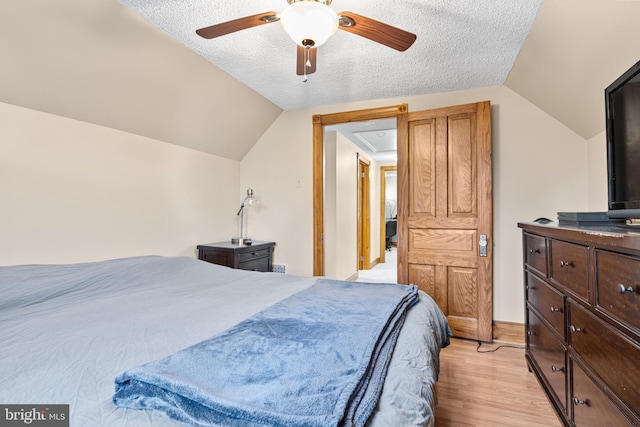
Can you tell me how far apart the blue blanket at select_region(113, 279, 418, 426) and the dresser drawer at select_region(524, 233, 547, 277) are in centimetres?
106

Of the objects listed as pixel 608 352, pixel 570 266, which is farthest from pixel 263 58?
pixel 608 352

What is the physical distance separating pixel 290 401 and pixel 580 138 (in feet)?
10.5

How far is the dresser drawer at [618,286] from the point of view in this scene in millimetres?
934

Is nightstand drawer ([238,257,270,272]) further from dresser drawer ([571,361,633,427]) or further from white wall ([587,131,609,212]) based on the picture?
white wall ([587,131,609,212])

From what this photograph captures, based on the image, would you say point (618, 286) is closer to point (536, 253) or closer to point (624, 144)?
point (624, 144)

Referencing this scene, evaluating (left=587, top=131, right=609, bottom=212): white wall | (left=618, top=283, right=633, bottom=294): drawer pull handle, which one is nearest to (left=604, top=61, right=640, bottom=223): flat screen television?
(left=618, top=283, right=633, bottom=294): drawer pull handle

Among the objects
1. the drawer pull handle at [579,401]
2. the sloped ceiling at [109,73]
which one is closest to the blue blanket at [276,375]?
the drawer pull handle at [579,401]

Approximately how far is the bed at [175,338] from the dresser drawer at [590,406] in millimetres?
571

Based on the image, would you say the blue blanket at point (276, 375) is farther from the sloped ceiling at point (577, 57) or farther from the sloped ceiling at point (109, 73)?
the sloped ceiling at point (109, 73)

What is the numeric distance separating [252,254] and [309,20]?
2.46 meters

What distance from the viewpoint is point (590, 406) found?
1.24m

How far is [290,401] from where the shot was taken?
0.69 meters

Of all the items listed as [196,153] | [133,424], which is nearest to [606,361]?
[133,424]

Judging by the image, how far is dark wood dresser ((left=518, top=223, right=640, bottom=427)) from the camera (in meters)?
0.97
